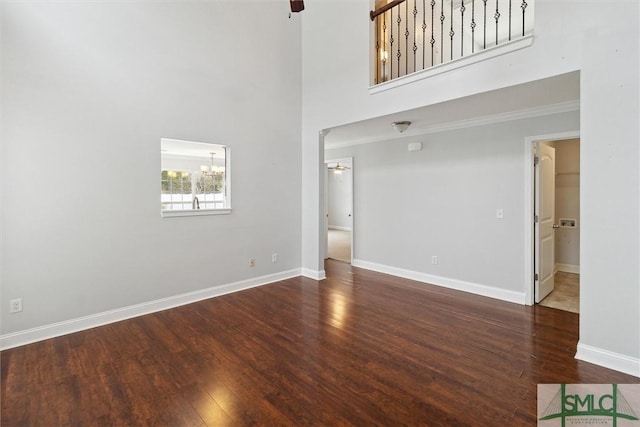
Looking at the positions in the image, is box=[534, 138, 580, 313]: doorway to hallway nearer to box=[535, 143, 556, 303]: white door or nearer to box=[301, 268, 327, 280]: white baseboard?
box=[535, 143, 556, 303]: white door

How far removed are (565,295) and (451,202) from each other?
1929mm

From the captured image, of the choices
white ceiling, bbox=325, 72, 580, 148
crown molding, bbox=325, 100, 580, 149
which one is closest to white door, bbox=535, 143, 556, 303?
crown molding, bbox=325, 100, 580, 149

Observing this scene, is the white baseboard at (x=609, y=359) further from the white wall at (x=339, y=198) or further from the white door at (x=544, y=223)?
the white wall at (x=339, y=198)

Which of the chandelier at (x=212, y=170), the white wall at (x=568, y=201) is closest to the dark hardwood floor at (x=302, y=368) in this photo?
the chandelier at (x=212, y=170)

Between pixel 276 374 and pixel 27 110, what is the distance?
3.21 meters

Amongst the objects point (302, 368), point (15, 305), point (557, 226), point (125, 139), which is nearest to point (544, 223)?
point (557, 226)

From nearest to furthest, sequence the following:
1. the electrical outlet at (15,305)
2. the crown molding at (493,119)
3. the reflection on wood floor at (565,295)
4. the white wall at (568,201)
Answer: the electrical outlet at (15,305) < the crown molding at (493,119) < the reflection on wood floor at (565,295) < the white wall at (568,201)

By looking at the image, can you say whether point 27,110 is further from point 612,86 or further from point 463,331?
point 612,86

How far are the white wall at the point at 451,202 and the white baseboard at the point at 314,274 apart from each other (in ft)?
3.48

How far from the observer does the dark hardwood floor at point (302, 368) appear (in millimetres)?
1933

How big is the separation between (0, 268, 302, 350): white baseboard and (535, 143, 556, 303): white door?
12.2ft

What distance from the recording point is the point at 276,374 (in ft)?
7.70

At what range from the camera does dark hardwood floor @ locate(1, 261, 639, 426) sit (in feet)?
6.34

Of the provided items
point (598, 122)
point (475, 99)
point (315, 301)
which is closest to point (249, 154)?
point (315, 301)
